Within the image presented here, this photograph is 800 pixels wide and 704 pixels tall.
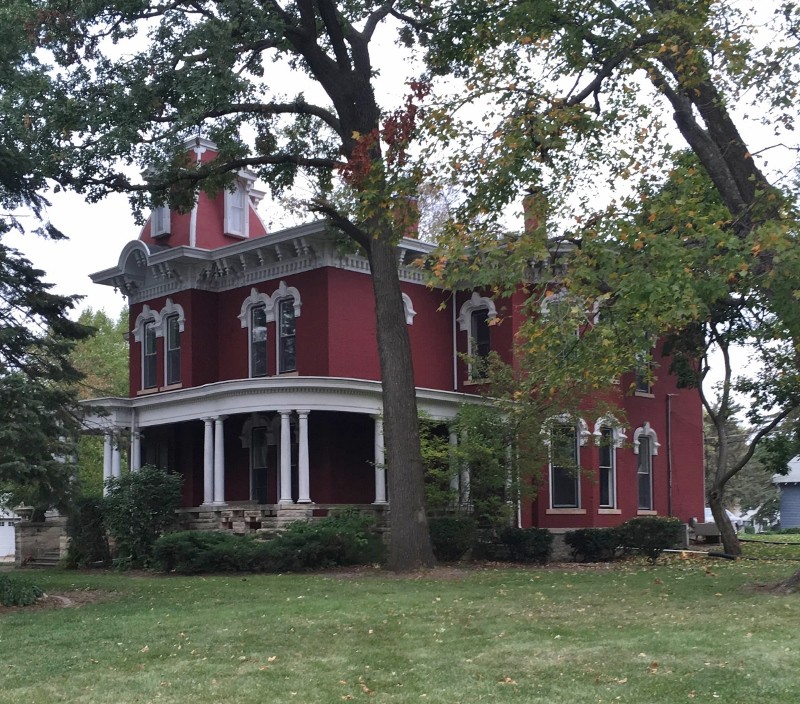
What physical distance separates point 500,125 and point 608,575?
8416mm

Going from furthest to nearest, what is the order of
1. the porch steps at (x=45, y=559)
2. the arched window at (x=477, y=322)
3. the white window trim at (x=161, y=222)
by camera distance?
1. the white window trim at (x=161, y=222)
2. the arched window at (x=477, y=322)
3. the porch steps at (x=45, y=559)

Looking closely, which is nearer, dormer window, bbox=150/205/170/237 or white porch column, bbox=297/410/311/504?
white porch column, bbox=297/410/311/504

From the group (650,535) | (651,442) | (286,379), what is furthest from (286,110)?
(651,442)

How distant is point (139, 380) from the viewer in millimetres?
29922

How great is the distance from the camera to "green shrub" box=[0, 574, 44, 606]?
1541cm

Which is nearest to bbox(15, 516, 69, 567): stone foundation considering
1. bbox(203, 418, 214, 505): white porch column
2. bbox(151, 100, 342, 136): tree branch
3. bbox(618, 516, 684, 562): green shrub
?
bbox(203, 418, 214, 505): white porch column

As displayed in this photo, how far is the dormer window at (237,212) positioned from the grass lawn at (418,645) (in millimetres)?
14654

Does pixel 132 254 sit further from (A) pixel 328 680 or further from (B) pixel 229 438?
(A) pixel 328 680

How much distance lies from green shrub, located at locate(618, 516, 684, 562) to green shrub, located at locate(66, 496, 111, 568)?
12383mm

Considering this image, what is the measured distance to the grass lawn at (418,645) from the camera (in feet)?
29.3

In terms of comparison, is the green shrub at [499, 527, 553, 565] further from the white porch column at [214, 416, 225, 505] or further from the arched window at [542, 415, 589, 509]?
the white porch column at [214, 416, 225, 505]

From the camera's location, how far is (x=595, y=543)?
23.5 metres

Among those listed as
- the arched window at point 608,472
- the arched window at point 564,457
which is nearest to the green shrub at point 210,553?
the arched window at point 564,457

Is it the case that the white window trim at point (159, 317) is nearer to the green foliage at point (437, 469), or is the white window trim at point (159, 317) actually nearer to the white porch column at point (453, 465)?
the green foliage at point (437, 469)
